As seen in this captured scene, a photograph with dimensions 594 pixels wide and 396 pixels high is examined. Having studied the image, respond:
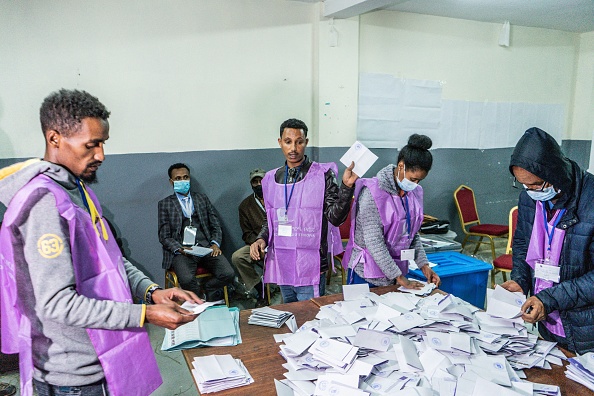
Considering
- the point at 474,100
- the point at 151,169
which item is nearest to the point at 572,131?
the point at 474,100

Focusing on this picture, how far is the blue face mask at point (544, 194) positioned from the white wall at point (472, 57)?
3.10 meters

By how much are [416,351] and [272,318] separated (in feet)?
1.95

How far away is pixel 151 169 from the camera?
371 centimetres

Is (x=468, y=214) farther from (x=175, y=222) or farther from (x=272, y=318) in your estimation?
(x=272, y=318)

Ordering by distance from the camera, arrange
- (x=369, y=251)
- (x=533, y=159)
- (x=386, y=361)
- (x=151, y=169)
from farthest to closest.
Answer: (x=151, y=169) < (x=369, y=251) < (x=533, y=159) < (x=386, y=361)

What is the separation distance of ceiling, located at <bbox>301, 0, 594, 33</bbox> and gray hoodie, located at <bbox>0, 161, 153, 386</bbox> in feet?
10.6

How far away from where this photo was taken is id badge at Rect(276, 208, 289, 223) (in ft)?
7.64

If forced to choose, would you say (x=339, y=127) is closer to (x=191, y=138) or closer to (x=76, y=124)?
(x=191, y=138)

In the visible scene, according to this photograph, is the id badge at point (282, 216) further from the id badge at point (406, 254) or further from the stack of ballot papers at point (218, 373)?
the stack of ballot papers at point (218, 373)

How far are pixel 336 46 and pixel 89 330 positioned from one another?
145 inches

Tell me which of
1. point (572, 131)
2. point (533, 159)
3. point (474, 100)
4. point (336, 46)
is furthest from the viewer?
point (572, 131)

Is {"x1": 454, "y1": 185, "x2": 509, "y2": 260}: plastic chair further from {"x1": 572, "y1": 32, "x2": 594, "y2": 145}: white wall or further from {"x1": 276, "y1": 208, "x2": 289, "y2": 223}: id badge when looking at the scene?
{"x1": 276, "y1": 208, "x2": 289, "y2": 223}: id badge

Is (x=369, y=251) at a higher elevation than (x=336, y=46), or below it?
below

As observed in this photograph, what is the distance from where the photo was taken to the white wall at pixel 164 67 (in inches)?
127
